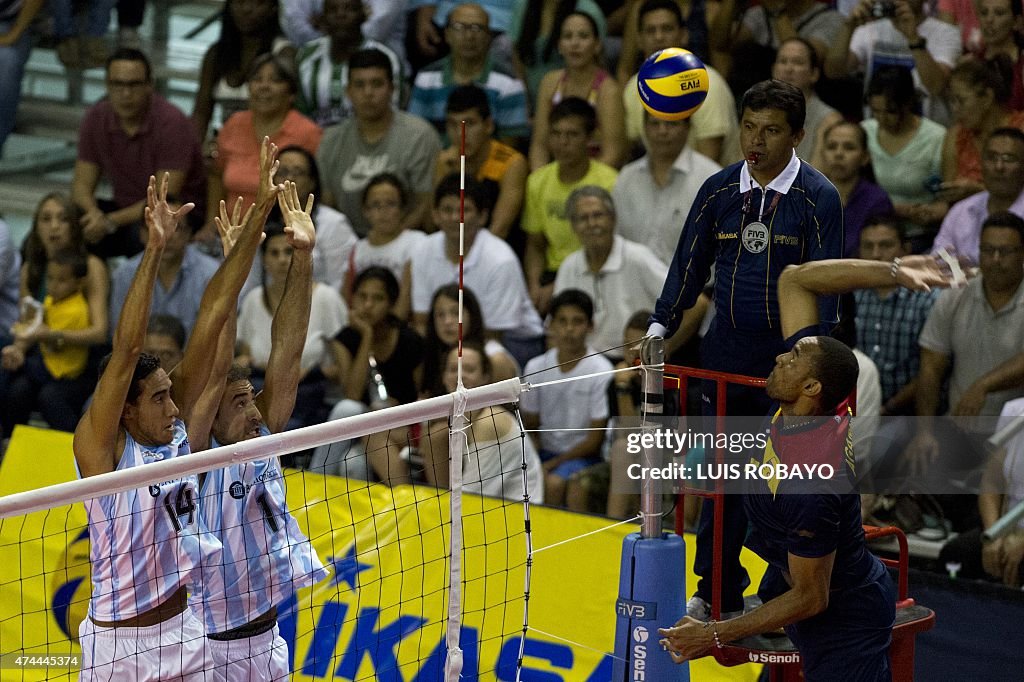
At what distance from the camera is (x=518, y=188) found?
10344mm

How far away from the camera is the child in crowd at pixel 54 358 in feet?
34.8

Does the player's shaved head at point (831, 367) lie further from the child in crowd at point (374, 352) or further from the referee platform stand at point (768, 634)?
the child in crowd at point (374, 352)

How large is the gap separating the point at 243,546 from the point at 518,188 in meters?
4.51

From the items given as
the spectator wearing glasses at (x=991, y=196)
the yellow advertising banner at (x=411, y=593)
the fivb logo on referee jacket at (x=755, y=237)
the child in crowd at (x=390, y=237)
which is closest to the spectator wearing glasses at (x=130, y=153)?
the child in crowd at (x=390, y=237)

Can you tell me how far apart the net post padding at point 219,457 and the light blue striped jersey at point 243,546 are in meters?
0.86

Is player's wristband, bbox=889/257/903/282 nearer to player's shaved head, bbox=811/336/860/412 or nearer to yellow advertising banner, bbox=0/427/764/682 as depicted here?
player's shaved head, bbox=811/336/860/412

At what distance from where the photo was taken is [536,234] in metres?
10.3

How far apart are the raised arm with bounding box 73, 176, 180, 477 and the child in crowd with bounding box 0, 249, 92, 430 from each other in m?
4.92

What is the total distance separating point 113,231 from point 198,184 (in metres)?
0.78

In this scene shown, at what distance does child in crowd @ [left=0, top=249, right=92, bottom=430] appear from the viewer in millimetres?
10602

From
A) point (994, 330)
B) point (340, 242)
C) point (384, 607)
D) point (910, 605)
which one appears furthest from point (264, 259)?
point (910, 605)

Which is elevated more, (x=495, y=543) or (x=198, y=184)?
(x=198, y=184)

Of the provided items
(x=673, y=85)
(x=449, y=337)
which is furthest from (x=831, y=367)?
(x=449, y=337)

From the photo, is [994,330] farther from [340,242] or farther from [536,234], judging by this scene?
[340,242]
